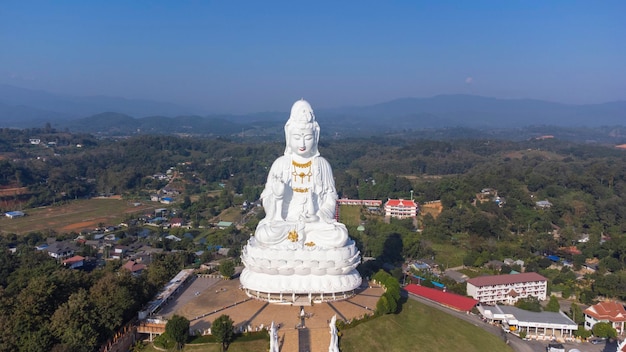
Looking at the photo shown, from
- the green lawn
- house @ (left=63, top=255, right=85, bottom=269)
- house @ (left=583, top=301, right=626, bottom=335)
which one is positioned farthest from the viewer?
house @ (left=63, top=255, right=85, bottom=269)

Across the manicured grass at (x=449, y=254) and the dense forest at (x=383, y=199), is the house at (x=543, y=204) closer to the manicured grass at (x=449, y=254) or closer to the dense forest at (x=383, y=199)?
the dense forest at (x=383, y=199)

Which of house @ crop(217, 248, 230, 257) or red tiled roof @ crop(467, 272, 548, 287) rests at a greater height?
red tiled roof @ crop(467, 272, 548, 287)

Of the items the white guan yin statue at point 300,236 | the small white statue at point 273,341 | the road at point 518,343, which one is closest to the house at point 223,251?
the road at point 518,343

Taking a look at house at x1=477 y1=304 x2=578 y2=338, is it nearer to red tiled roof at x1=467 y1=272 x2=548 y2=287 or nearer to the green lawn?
the green lawn

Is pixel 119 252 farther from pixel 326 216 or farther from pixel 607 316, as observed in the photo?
pixel 607 316

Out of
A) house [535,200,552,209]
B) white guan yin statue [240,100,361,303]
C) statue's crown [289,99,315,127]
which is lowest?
house [535,200,552,209]

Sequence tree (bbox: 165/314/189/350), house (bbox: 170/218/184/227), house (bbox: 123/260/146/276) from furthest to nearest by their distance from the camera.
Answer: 1. house (bbox: 170/218/184/227)
2. house (bbox: 123/260/146/276)
3. tree (bbox: 165/314/189/350)

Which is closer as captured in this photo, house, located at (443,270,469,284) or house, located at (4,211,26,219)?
house, located at (443,270,469,284)

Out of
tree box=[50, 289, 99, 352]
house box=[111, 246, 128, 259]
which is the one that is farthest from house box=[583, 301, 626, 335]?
house box=[111, 246, 128, 259]
